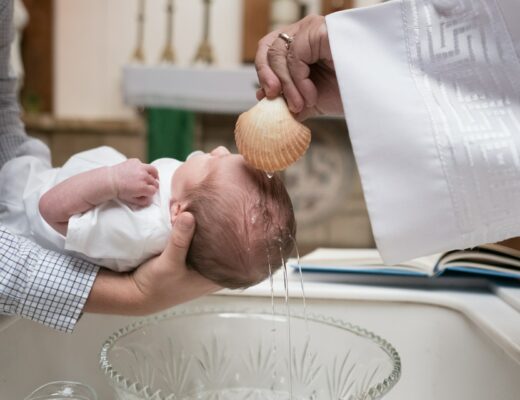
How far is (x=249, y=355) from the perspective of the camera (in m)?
0.85

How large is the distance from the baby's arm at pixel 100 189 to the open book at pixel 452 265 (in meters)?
0.31

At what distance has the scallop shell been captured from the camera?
65cm

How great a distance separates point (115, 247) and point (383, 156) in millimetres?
300

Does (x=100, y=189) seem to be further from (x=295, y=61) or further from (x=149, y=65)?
(x=149, y=65)

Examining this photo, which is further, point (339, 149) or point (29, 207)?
point (339, 149)

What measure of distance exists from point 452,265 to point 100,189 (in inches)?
18.7

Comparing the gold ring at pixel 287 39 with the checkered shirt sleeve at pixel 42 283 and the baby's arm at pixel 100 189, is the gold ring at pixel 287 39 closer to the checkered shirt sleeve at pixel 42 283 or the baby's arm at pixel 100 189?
the baby's arm at pixel 100 189

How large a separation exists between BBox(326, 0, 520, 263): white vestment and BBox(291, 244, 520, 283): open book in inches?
11.9

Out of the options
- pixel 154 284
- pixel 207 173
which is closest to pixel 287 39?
pixel 207 173

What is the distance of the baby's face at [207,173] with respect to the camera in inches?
28.8

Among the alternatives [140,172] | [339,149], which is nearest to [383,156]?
[140,172]

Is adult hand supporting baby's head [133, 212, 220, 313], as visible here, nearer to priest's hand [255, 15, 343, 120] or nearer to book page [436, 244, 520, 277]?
priest's hand [255, 15, 343, 120]

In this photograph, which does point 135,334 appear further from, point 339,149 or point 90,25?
point 90,25

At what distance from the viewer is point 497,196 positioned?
0.62m
